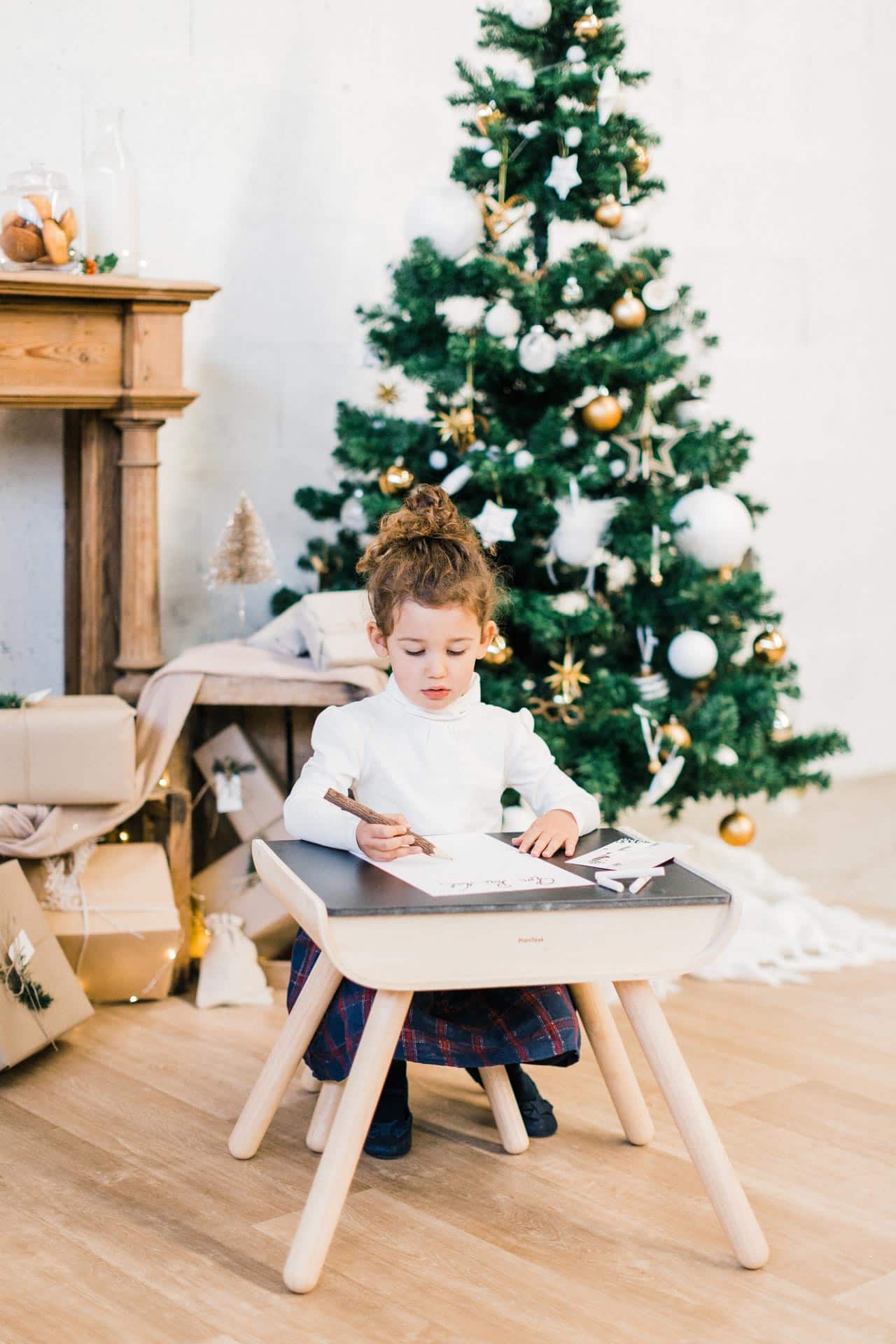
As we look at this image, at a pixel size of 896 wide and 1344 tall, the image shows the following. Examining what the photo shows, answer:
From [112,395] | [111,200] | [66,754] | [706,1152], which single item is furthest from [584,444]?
[706,1152]

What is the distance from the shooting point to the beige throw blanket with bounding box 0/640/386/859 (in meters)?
2.21

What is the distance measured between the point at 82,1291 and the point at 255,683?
111cm

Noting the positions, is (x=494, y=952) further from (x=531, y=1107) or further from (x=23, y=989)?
(x=23, y=989)

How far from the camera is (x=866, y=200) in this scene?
3.85 metres

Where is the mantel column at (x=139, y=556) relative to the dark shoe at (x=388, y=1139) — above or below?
above

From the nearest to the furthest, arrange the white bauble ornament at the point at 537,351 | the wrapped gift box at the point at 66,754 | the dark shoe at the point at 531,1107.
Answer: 1. the dark shoe at the point at 531,1107
2. the wrapped gift box at the point at 66,754
3. the white bauble ornament at the point at 537,351

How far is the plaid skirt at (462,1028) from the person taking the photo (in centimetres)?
170

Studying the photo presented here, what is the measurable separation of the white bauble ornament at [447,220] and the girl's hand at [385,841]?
1.25 m

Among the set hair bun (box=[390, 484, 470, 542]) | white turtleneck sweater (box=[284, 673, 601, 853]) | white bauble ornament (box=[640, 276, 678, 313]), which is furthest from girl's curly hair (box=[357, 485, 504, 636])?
white bauble ornament (box=[640, 276, 678, 313])

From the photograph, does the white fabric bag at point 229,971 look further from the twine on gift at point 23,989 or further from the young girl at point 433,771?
the young girl at point 433,771

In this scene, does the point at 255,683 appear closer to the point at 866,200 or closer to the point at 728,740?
the point at 728,740

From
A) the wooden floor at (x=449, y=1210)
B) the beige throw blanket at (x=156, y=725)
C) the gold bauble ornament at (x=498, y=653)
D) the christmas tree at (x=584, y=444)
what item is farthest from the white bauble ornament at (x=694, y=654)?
the wooden floor at (x=449, y=1210)

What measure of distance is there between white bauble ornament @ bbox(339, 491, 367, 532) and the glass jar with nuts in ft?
2.10

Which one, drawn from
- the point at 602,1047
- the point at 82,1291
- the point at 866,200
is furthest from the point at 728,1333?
the point at 866,200
